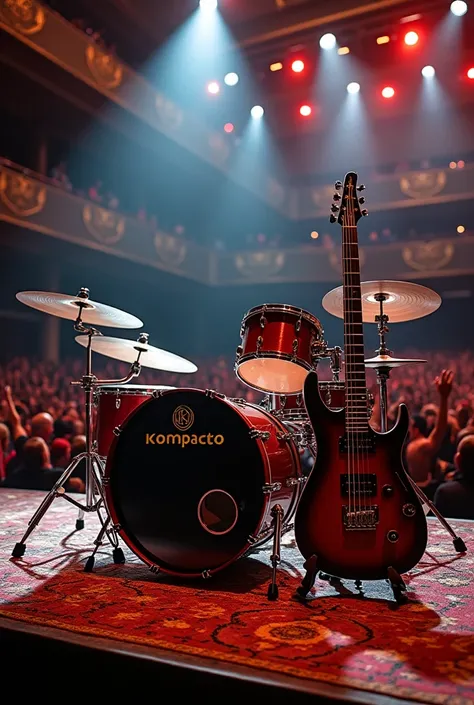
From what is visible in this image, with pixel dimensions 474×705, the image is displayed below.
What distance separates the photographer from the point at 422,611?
2174 millimetres

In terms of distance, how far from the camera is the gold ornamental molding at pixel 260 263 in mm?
10711

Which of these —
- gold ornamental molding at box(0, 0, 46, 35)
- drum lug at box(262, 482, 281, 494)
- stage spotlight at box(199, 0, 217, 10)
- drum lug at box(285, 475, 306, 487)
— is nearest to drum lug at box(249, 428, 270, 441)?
drum lug at box(262, 482, 281, 494)

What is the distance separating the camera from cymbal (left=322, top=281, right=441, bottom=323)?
123 inches

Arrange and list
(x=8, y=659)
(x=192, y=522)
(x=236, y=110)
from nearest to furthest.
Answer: (x=8, y=659) → (x=192, y=522) → (x=236, y=110)

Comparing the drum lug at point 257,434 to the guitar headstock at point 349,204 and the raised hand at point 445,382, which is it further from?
the raised hand at point 445,382

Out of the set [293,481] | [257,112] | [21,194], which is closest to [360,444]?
[293,481]

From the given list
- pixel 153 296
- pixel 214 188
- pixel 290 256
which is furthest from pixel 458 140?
pixel 153 296

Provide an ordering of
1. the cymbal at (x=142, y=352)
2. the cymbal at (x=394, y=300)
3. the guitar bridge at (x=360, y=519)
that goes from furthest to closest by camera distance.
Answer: the cymbal at (x=142, y=352)
the cymbal at (x=394, y=300)
the guitar bridge at (x=360, y=519)

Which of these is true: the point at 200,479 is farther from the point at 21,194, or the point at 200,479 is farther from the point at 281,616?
the point at 21,194

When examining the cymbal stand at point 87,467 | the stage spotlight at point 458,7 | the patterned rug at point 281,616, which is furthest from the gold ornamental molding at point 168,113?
the patterned rug at point 281,616

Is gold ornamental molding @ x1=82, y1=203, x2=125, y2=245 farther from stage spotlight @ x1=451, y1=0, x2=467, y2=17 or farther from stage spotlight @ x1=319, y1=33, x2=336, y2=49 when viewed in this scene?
stage spotlight @ x1=451, y1=0, x2=467, y2=17

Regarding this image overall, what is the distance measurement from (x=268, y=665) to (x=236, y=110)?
9799 mm

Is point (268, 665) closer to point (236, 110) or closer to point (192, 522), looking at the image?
point (192, 522)

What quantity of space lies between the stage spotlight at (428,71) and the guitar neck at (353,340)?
24.2 ft
